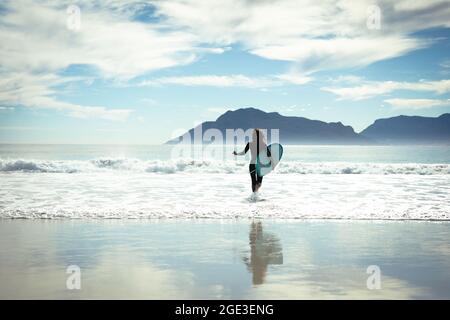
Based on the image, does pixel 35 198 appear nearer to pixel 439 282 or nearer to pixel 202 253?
pixel 202 253

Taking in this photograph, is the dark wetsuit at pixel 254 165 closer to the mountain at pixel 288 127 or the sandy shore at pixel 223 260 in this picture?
the sandy shore at pixel 223 260

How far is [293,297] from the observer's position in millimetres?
5230

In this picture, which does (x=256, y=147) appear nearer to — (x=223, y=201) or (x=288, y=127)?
(x=223, y=201)

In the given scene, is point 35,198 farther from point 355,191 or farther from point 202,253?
point 355,191

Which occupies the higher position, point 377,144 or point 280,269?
point 377,144

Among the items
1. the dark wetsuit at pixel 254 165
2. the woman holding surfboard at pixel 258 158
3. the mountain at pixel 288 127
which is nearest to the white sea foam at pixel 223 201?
the dark wetsuit at pixel 254 165

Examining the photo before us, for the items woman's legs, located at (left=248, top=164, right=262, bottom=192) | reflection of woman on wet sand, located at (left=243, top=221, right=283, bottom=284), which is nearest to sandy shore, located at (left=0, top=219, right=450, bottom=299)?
reflection of woman on wet sand, located at (left=243, top=221, right=283, bottom=284)

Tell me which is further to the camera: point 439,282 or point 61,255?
point 61,255

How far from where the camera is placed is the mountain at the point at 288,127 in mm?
90438

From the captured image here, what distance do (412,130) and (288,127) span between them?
2552cm

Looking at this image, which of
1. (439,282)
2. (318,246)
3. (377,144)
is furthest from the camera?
(377,144)
